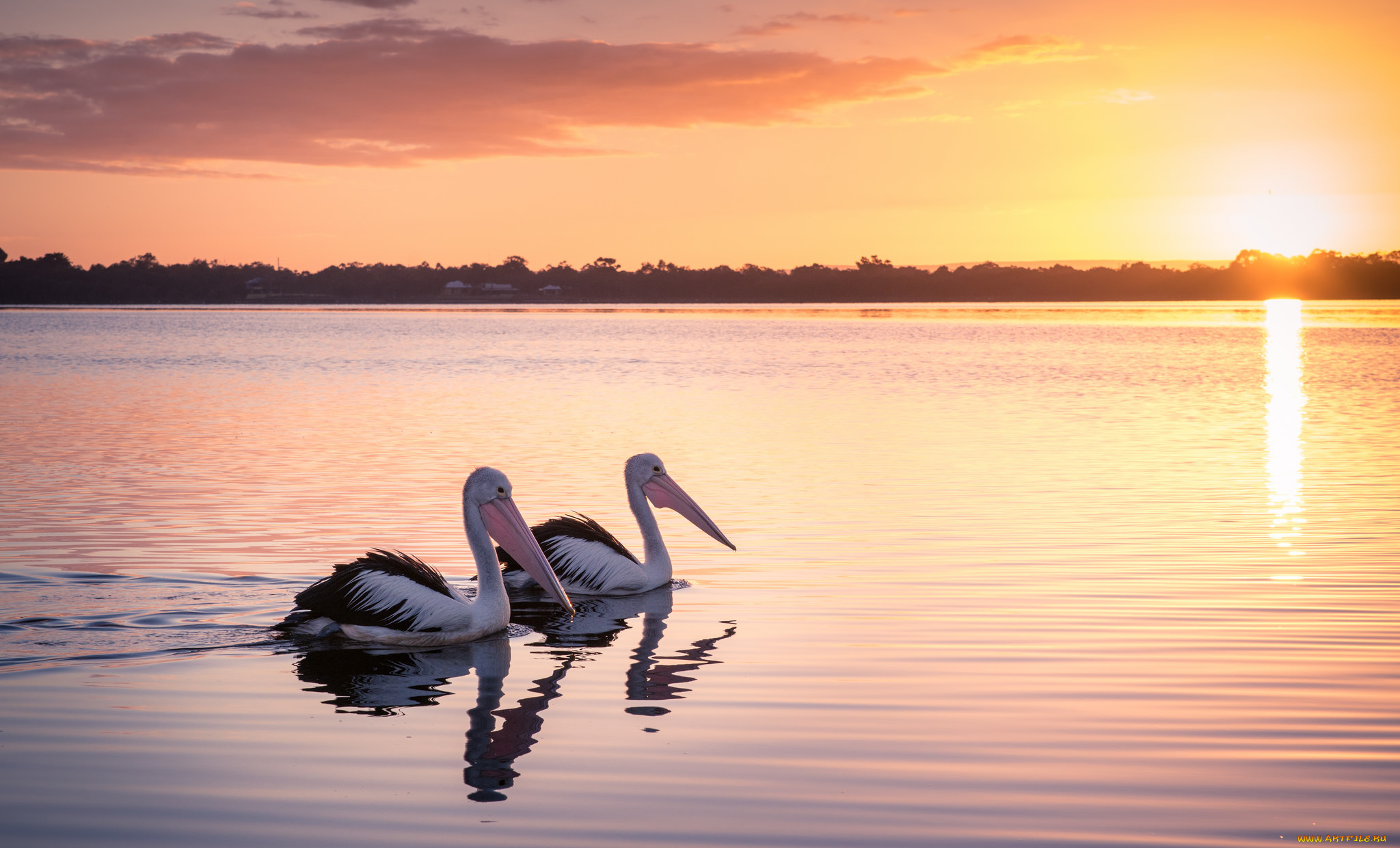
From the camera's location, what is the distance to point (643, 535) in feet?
27.2

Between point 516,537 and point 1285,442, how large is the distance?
1237 centimetres

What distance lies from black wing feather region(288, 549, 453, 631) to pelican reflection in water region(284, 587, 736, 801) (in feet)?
0.66

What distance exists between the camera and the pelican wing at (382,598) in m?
6.24

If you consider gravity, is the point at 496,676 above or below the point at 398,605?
below

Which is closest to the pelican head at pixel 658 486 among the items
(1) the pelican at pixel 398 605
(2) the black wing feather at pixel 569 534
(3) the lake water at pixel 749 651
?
(3) the lake water at pixel 749 651

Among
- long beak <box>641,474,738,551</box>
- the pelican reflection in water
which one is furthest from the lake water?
long beak <box>641,474,738,551</box>

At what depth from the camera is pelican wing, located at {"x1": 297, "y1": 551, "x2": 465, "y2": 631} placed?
624 cm

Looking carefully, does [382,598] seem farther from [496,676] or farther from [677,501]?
[677,501]

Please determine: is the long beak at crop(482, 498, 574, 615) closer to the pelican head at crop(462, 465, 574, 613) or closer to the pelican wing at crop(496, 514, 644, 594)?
the pelican head at crop(462, 465, 574, 613)

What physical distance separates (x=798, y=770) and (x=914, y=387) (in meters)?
22.1

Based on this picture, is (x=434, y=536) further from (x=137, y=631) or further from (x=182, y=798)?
(x=182, y=798)

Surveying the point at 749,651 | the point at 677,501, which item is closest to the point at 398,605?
the point at 749,651

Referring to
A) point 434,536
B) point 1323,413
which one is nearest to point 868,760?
point 434,536

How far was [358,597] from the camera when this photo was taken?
6.26 metres
